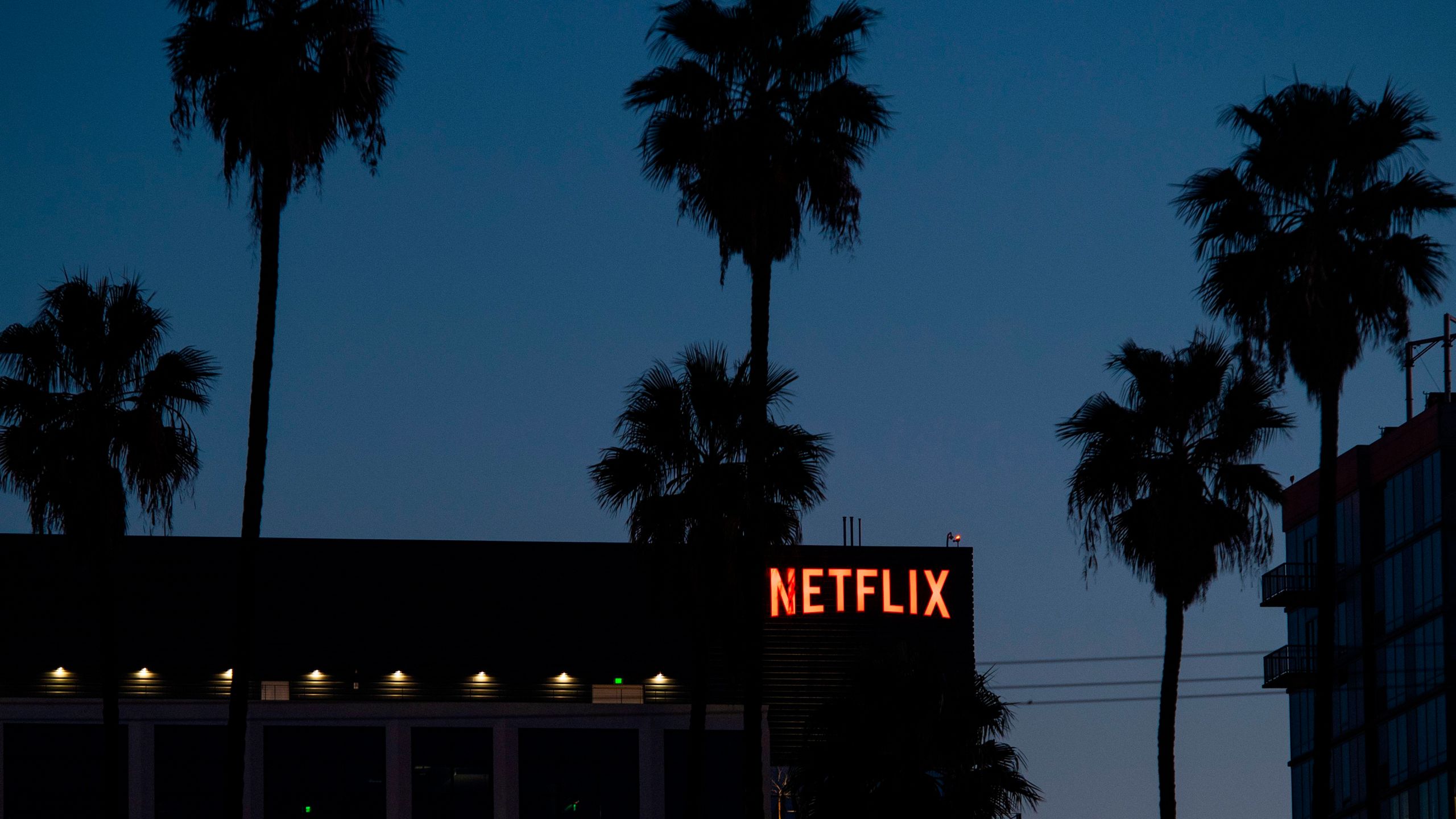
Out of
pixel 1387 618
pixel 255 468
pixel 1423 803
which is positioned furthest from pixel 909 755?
pixel 1387 618

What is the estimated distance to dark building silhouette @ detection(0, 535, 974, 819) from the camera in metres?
53.0

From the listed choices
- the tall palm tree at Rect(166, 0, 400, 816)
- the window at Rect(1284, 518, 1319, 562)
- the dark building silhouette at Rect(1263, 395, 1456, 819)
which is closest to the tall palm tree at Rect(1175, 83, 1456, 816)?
the tall palm tree at Rect(166, 0, 400, 816)

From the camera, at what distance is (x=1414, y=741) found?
79750 millimetres

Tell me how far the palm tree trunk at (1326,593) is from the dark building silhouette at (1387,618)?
1707 inches

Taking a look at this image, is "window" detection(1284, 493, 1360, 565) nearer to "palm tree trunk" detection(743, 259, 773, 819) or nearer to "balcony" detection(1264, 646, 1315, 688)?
"balcony" detection(1264, 646, 1315, 688)

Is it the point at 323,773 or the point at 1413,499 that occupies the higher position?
the point at 1413,499

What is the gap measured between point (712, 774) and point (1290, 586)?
41041mm

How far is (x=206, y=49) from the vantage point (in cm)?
2881

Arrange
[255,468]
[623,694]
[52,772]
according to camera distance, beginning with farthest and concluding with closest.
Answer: [623,694], [52,772], [255,468]

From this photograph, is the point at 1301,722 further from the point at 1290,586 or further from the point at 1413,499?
the point at 1413,499

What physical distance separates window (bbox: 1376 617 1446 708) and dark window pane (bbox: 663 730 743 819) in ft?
114

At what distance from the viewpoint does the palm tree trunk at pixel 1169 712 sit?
3675cm

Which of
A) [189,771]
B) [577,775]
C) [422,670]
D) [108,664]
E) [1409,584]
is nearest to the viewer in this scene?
[108,664]

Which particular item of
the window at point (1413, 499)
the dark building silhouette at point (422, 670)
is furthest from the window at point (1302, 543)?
the dark building silhouette at point (422, 670)
